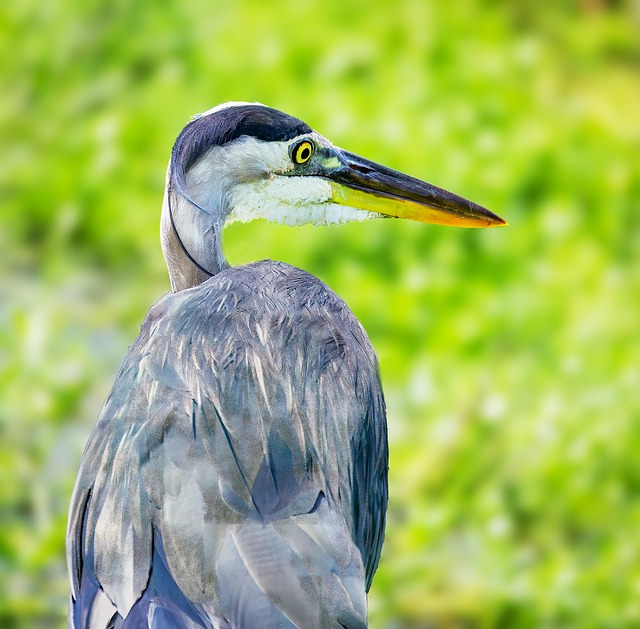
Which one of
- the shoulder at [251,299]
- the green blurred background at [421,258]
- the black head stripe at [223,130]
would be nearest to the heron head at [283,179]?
the black head stripe at [223,130]

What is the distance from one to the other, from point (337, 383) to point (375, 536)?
0.37 m

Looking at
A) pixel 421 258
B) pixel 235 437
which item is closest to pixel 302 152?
pixel 235 437

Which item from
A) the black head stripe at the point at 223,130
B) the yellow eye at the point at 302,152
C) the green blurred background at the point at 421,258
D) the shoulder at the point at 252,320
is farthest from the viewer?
the green blurred background at the point at 421,258

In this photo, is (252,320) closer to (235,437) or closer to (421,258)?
(235,437)

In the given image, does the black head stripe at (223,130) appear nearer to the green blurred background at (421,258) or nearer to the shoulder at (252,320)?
the shoulder at (252,320)

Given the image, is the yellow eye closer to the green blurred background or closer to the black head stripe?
the black head stripe

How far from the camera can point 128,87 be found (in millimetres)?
6398

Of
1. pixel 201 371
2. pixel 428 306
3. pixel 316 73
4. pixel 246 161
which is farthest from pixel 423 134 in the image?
pixel 201 371

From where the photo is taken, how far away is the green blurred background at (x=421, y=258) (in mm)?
4434

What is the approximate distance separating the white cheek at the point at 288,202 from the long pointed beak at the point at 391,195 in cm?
3

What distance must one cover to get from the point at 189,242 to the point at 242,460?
1.94 feet

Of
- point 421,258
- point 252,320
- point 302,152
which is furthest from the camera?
point 421,258

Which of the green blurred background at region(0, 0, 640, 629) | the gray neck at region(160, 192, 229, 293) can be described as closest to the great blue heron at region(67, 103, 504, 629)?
the gray neck at region(160, 192, 229, 293)

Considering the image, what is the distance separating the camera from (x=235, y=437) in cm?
232
